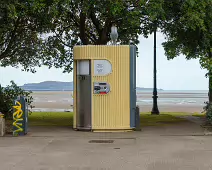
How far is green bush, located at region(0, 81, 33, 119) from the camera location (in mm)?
19547

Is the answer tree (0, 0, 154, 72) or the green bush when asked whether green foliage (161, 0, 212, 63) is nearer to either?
tree (0, 0, 154, 72)

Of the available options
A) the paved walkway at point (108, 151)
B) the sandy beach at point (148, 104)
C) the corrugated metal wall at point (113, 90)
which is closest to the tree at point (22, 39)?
the corrugated metal wall at point (113, 90)

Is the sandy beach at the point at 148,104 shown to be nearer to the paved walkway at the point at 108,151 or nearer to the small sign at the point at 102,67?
the small sign at the point at 102,67

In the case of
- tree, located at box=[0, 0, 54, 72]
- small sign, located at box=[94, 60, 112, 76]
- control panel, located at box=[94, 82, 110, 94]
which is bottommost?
control panel, located at box=[94, 82, 110, 94]

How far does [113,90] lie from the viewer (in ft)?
46.4

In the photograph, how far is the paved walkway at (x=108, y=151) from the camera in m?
8.40

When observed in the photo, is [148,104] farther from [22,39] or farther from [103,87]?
[103,87]

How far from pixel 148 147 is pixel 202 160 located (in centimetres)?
213

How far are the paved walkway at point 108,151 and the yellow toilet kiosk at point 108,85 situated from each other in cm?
63

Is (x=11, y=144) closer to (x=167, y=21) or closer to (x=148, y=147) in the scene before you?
(x=148, y=147)

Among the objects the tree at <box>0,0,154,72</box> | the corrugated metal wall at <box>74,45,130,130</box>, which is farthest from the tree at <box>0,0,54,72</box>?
the corrugated metal wall at <box>74,45,130,130</box>

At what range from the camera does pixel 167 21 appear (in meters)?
19.4

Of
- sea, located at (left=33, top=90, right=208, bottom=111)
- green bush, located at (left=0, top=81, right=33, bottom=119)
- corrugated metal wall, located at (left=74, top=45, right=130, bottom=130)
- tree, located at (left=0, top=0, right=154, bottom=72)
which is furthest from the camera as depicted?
sea, located at (left=33, top=90, right=208, bottom=111)

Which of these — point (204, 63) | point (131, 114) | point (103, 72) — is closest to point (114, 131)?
point (131, 114)
